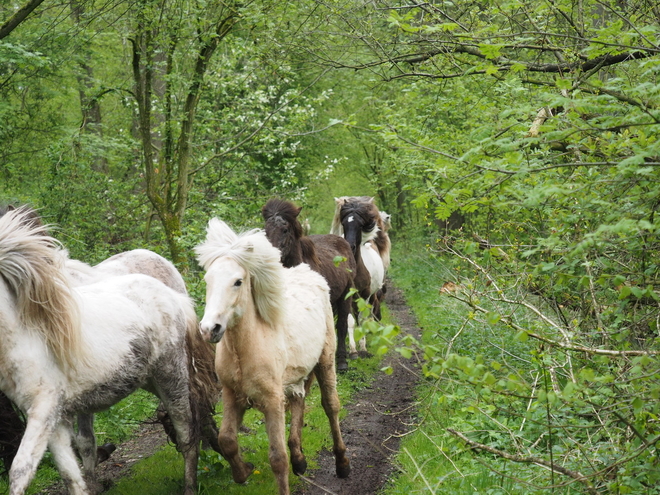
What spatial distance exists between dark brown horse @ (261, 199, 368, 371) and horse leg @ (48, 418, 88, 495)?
3.60m

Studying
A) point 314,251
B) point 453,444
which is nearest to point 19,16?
point 314,251

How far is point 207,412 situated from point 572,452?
125 inches

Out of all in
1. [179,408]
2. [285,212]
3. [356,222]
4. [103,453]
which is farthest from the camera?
[356,222]

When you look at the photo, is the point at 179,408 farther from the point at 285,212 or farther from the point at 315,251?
the point at 315,251

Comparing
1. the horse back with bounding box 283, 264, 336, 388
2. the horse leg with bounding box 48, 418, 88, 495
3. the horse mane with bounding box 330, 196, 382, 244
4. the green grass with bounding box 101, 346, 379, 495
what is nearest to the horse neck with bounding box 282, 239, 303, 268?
the horse back with bounding box 283, 264, 336, 388

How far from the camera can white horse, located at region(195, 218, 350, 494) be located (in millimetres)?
4930

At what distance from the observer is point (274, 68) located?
10.6 meters

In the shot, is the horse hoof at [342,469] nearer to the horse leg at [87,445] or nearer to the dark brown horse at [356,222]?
the horse leg at [87,445]

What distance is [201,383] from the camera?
5.83 metres

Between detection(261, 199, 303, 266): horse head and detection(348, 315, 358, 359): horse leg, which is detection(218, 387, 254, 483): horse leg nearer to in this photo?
detection(261, 199, 303, 266): horse head

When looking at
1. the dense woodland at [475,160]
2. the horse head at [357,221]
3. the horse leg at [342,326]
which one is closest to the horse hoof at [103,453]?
the dense woodland at [475,160]

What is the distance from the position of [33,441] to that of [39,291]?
0.99 m

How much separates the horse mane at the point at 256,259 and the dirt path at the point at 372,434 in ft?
4.21

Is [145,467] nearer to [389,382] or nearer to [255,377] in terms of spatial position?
[255,377]
